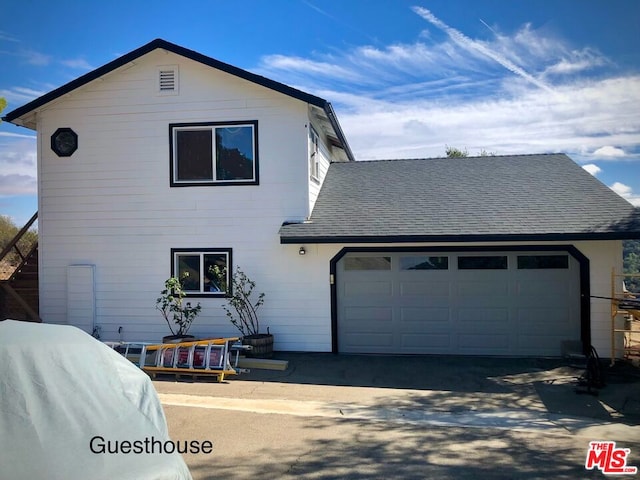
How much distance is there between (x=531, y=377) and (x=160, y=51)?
10442 millimetres

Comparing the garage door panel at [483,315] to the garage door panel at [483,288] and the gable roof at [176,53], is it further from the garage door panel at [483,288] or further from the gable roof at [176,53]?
the gable roof at [176,53]

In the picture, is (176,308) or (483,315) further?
→ (176,308)

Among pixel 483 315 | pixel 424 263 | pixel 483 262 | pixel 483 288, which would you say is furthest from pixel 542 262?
pixel 424 263

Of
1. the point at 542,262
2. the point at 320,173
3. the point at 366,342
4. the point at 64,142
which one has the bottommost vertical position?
the point at 366,342

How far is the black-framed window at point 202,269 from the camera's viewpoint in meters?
11.8

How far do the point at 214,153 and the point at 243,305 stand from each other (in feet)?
11.6

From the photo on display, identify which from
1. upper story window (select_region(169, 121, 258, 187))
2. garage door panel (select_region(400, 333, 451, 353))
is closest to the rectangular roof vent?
upper story window (select_region(169, 121, 258, 187))

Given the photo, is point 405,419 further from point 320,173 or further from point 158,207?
point 320,173

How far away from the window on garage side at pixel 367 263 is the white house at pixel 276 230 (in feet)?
0.15

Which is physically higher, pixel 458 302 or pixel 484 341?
→ pixel 458 302

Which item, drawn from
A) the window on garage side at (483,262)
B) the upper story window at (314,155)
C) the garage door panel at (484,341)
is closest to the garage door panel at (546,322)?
the garage door panel at (484,341)

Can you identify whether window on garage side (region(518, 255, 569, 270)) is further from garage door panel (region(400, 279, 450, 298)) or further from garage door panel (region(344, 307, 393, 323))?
garage door panel (region(344, 307, 393, 323))

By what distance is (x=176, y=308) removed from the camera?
1148 cm

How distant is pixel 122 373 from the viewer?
4051 mm
